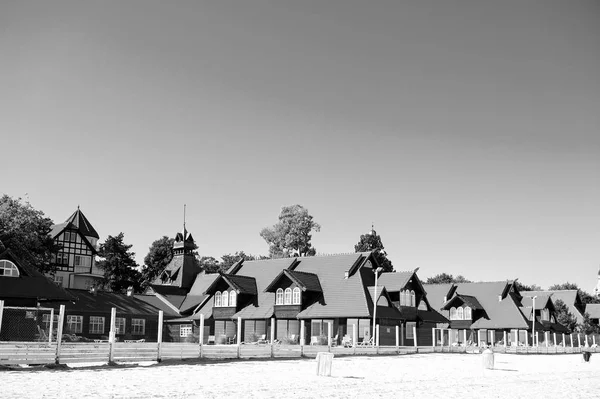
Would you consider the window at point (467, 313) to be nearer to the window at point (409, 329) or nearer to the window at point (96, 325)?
the window at point (409, 329)

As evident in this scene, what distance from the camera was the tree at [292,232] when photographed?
278ft

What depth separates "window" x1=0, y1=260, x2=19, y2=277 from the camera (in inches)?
1789

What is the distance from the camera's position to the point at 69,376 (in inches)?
792

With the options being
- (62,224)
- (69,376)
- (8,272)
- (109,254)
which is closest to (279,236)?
(109,254)

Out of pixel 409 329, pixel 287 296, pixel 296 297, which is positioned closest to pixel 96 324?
pixel 287 296

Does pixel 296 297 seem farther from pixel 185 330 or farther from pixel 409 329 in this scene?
pixel 185 330

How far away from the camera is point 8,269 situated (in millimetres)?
45688

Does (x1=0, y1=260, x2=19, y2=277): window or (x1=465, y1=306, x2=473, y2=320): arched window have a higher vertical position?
(x1=0, y1=260, x2=19, y2=277): window

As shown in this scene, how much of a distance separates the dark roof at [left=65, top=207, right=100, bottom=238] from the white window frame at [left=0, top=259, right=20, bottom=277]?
4450 cm

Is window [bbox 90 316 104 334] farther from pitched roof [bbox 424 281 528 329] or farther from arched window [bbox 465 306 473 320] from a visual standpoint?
arched window [bbox 465 306 473 320]

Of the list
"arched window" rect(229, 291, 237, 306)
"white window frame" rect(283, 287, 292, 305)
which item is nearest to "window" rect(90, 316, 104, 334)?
"arched window" rect(229, 291, 237, 306)

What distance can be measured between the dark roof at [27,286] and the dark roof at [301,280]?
16132 mm

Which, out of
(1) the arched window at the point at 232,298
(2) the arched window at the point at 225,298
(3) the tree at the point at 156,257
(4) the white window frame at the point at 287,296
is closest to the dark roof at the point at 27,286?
(2) the arched window at the point at 225,298

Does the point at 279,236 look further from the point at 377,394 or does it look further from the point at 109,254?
the point at 377,394
